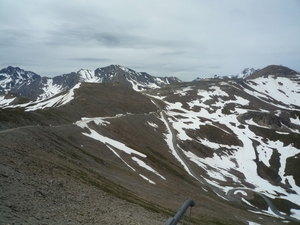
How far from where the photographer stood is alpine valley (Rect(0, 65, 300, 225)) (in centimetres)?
2216

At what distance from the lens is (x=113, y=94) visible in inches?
6875

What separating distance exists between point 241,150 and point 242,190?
57.2m

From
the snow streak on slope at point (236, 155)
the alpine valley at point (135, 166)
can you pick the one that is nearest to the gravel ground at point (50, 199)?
the alpine valley at point (135, 166)

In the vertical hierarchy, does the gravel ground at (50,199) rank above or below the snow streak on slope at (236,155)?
above

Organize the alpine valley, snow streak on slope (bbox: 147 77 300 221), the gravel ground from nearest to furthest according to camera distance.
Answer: the gravel ground → the alpine valley → snow streak on slope (bbox: 147 77 300 221)

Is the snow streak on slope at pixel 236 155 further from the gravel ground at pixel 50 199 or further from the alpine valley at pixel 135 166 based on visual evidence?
the gravel ground at pixel 50 199

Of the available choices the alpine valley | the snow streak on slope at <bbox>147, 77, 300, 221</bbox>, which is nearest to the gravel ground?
the alpine valley

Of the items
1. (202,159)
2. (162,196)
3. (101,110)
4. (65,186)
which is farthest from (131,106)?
(65,186)

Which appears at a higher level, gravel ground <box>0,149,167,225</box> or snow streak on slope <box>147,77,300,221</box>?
gravel ground <box>0,149,167,225</box>

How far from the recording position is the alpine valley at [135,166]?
72.7 ft

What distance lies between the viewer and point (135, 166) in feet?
202

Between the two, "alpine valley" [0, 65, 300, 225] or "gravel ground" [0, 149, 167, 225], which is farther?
"alpine valley" [0, 65, 300, 225]

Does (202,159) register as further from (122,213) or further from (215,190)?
(122,213)

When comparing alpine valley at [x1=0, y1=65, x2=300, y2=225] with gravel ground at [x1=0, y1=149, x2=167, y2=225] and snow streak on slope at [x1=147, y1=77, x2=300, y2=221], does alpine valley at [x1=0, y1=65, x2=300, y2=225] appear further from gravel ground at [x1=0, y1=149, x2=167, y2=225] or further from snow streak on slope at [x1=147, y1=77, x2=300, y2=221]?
snow streak on slope at [x1=147, y1=77, x2=300, y2=221]
